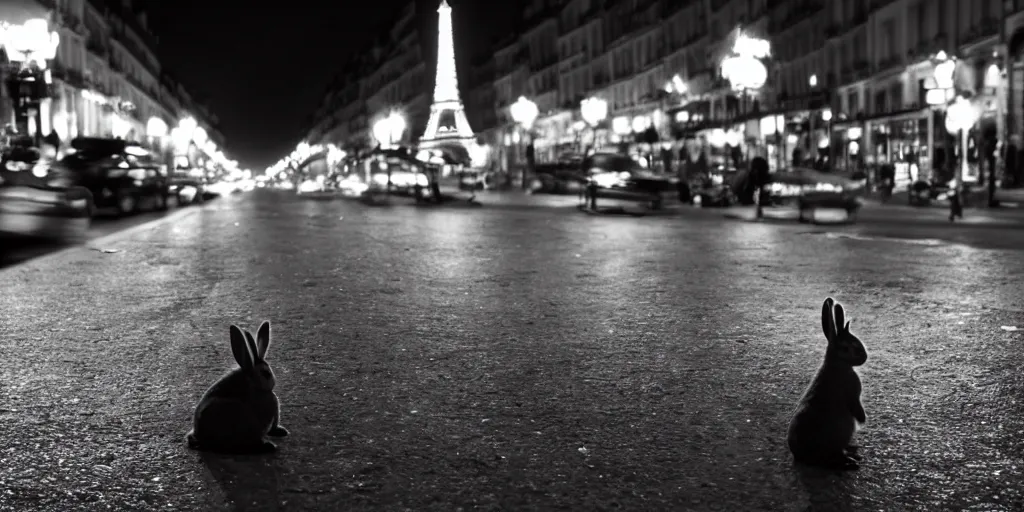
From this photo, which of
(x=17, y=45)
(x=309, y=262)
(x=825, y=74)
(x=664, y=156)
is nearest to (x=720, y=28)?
(x=664, y=156)

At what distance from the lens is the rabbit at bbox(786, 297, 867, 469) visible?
410cm

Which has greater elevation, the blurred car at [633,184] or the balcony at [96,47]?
the balcony at [96,47]

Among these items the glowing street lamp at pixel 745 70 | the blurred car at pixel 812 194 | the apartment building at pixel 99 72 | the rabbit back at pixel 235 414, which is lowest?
the rabbit back at pixel 235 414

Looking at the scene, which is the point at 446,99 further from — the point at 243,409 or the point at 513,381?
the point at 243,409

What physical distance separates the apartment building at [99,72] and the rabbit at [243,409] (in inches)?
1960

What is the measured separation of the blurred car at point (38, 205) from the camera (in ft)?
49.1

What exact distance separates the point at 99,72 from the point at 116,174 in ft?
170

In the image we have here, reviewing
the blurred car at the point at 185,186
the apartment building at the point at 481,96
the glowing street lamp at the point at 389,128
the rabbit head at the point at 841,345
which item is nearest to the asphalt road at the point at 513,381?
the rabbit head at the point at 841,345

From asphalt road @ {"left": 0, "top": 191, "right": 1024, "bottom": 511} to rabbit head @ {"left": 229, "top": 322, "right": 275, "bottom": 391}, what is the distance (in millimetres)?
307

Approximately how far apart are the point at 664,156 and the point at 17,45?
39088 mm

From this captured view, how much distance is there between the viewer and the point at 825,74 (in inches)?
2063

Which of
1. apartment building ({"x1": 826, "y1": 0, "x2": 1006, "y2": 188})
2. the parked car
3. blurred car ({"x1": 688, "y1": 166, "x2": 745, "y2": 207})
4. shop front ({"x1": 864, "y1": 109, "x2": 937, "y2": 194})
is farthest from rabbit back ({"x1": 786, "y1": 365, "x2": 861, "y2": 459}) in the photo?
shop front ({"x1": 864, "y1": 109, "x2": 937, "y2": 194})

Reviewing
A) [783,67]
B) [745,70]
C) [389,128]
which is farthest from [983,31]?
[389,128]

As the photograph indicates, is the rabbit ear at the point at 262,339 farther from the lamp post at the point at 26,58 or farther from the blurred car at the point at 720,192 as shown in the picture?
the blurred car at the point at 720,192
